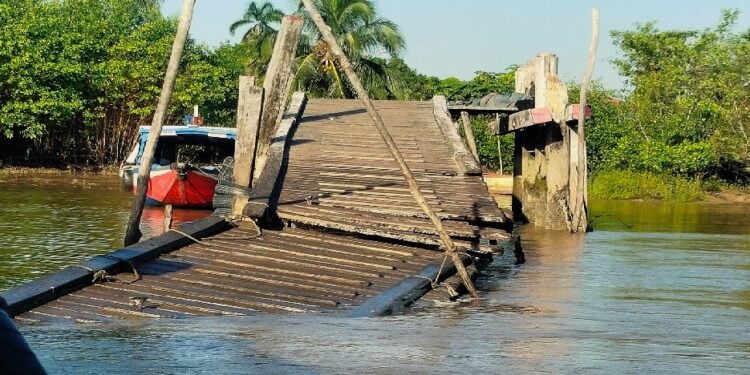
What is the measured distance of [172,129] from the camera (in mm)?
21062

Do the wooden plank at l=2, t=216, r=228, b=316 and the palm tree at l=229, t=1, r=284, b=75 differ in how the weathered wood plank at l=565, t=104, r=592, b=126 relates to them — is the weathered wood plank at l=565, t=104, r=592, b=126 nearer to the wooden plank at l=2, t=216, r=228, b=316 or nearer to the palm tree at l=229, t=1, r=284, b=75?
the wooden plank at l=2, t=216, r=228, b=316

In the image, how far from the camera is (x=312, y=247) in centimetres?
922

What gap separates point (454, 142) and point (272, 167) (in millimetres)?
2837

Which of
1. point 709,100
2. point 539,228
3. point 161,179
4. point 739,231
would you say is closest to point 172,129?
point 161,179

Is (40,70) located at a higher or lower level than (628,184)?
higher

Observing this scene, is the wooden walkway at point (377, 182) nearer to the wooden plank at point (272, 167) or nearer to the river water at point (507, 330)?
the wooden plank at point (272, 167)

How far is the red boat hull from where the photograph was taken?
2031cm

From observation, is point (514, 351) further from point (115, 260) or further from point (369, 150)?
point (369, 150)

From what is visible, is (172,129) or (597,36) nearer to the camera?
(597,36)

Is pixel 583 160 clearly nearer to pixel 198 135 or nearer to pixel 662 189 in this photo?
pixel 198 135

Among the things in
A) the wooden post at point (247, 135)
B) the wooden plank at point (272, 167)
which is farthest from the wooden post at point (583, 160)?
the wooden post at point (247, 135)

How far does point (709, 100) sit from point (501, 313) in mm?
19854

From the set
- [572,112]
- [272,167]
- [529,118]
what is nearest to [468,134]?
[529,118]

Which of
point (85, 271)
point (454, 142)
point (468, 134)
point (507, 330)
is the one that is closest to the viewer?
point (507, 330)
